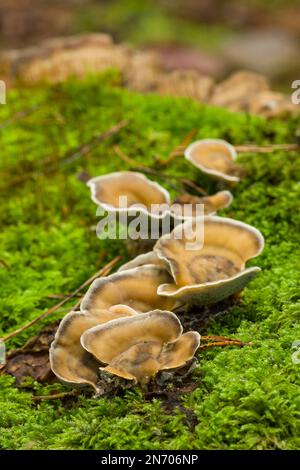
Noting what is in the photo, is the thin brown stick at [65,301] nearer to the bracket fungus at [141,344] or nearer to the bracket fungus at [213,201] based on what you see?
the bracket fungus at [213,201]

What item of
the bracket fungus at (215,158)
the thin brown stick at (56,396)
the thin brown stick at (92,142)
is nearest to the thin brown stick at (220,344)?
the thin brown stick at (56,396)

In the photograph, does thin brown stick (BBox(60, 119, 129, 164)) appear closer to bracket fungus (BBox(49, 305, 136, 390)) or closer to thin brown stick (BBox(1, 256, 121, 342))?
thin brown stick (BBox(1, 256, 121, 342))

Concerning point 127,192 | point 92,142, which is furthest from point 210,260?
point 92,142

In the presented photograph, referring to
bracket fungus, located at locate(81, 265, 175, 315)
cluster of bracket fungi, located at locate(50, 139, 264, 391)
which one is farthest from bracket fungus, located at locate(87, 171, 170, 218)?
bracket fungus, located at locate(81, 265, 175, 315)

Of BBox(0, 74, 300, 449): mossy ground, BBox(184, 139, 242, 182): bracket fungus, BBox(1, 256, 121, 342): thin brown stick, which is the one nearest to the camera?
BBox(0, 74, 300, 449): mossy ground

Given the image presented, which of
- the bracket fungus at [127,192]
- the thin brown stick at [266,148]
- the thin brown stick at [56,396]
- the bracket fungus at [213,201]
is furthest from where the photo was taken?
the thin brown stick at [266,148]

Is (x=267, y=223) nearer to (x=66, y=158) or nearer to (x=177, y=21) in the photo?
(x=66, y=158)
